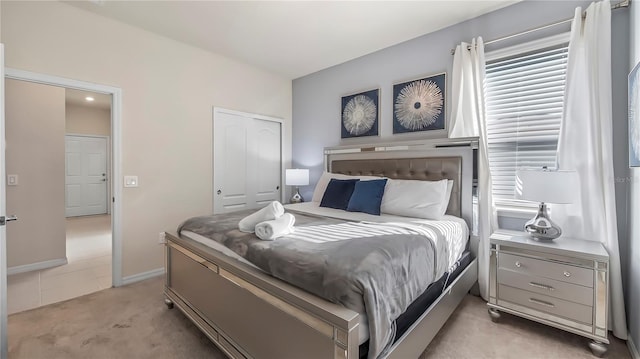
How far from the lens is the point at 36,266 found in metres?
3.35

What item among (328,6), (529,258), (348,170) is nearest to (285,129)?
(348,170)

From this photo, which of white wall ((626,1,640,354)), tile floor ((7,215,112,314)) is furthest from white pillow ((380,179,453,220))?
tile floor ((7,215,112,314))

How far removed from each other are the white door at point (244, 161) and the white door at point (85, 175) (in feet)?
17.0

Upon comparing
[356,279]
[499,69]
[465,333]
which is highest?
[499,69]

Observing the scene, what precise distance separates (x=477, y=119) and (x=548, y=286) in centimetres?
152

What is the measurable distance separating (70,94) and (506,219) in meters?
7.48

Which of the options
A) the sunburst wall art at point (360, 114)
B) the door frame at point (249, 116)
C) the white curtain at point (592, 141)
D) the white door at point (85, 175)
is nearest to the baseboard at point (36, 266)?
the door frame at point (249, 116)

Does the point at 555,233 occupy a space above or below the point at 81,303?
above

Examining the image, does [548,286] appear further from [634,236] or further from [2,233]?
[2,233]

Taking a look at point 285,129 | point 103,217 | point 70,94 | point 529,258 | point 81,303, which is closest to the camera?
point 529,258

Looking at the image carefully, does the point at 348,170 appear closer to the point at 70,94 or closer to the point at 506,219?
the point at 506,219

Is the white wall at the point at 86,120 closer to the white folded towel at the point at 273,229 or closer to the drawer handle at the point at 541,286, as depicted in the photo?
the white folded towel at the point at 273,229

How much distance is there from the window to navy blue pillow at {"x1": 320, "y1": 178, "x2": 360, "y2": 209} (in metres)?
1.42

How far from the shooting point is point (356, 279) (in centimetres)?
120
